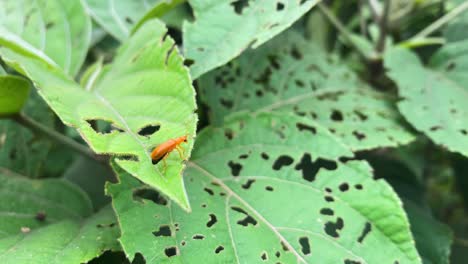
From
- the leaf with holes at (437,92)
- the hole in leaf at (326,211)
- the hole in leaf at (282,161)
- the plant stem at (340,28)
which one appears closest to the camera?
the hole in leaf at (326,211)

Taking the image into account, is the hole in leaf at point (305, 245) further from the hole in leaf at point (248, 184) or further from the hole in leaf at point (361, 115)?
the hole in leaf at point (361, 115)

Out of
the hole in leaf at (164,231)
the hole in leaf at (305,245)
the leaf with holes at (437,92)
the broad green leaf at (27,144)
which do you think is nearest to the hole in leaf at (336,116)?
the leaf with holes at (437,92)

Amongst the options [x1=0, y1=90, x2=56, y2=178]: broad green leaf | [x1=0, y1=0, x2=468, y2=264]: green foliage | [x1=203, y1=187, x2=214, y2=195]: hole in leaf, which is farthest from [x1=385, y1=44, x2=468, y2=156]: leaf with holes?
[x1=0, y1=90, x2=56, y2=178]: broad green leaf

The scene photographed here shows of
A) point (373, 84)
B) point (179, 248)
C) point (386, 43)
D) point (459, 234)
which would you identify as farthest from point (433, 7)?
point (179, 248)

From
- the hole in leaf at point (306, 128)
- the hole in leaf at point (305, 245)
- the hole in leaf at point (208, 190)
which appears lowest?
the hole in leaf at point (305, 245)

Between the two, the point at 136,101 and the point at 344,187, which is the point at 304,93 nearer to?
the point at 344,187

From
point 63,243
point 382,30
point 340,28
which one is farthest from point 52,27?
point 382,30

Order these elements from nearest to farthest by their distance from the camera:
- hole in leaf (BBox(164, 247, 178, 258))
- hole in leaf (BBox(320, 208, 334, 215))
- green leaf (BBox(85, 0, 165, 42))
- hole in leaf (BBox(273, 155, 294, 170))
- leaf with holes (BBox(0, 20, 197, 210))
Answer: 1. leaf with holes (BBox(0, 20, 197, 210))
2. hole in leaf (BBox(164, 247, 178, 258))
3. hole in leaf (BBox(320, 208, 334, 215))
4. hole in leaf (BBox(273, 155, 294, 170))
5. green leaf (BBox(85, 0, 165, 42))

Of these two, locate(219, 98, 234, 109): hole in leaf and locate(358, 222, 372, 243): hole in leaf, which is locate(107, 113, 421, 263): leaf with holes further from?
locate(219, 98, 234, 109): hole in leaf
